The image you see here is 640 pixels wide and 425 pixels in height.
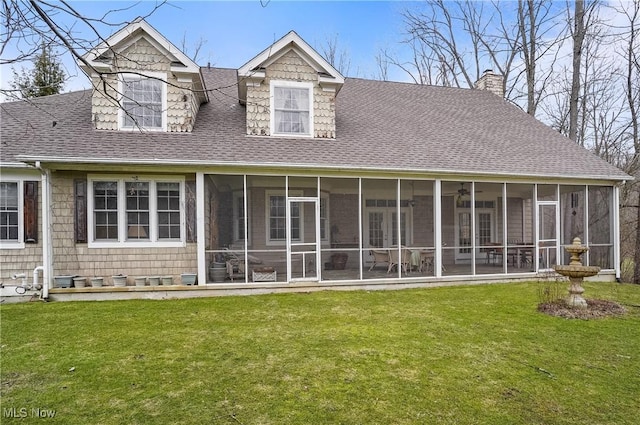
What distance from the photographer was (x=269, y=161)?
30.0 ft

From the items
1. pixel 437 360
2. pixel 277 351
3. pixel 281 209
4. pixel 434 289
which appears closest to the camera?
pixel 437 360

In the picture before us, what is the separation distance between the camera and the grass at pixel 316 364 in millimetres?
3670

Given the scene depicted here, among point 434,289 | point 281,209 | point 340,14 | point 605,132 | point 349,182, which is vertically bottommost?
point 434,289

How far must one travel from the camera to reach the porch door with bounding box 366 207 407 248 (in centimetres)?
1417

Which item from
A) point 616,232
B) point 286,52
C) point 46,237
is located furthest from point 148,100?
point 616,232

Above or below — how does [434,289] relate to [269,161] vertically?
below

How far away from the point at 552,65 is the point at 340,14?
12821 mm

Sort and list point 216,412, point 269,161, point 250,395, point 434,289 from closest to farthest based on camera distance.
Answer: point 216,412 < point 250,395 < point 269,161 < point 434,289

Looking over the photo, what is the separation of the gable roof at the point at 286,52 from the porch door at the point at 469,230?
7.83 metres

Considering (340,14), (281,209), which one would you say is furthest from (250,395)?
(340,14)

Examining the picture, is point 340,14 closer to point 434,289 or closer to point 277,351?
point 434,289

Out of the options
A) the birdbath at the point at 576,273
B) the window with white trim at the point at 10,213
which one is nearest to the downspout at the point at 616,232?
the birdbath at the point at 576,273

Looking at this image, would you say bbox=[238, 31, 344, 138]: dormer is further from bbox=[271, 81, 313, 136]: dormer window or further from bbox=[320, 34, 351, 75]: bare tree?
bbox=[320, 34, 351, 75]: bare tree

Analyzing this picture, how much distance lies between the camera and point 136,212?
9039 millimetres
